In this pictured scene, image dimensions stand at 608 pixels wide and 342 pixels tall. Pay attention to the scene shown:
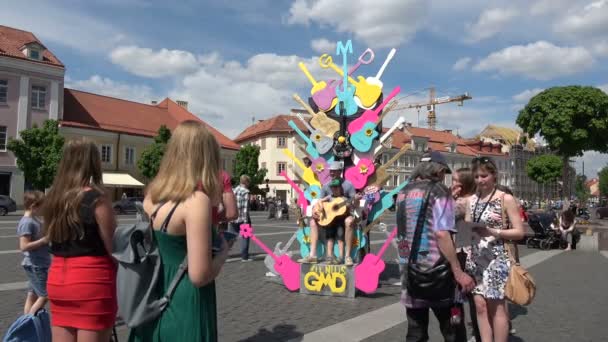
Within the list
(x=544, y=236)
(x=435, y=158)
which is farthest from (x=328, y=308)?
(x=544, y=236)

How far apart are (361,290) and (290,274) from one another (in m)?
1.07

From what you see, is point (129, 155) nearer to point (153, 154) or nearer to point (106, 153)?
point (106, 153)

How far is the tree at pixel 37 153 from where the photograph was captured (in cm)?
2997

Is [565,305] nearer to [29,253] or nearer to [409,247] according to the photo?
[409,247]

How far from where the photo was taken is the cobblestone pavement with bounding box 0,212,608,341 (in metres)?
5.17

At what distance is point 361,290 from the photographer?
7035mm

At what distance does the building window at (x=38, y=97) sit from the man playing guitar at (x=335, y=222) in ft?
110

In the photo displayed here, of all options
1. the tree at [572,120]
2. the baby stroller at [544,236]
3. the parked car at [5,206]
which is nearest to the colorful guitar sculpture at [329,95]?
the baby stroller at [544,236]

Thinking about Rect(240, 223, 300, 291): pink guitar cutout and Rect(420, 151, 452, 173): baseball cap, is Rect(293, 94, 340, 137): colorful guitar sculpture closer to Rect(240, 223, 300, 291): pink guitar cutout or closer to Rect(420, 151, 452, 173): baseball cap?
Rect(240, 223, 300, 291): pink guitar cutout

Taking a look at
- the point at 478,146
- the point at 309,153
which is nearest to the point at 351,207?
the point at 309,153

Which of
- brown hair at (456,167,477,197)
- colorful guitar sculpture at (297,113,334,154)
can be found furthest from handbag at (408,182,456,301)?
colorful guitar sculpture at (297,113,334,154)

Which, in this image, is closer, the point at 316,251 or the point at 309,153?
the point at 316,251

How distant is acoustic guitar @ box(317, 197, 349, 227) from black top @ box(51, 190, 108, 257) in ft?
16.6

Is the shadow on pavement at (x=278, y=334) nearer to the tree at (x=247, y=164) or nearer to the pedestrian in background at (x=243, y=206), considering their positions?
the pedestrian in background at (x=243, y=206)
